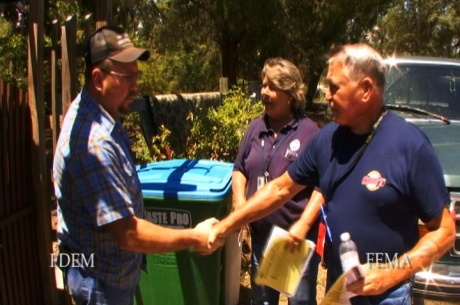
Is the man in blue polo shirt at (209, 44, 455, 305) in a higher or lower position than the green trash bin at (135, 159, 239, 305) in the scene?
higher

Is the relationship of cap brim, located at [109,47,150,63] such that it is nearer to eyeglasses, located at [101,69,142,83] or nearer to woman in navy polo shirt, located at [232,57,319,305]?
eyeglasses, located at [101,69,142,83]

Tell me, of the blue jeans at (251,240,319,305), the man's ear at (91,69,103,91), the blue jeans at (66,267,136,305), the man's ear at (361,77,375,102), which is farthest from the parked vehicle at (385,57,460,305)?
the man's ear at (91,69,103,91)

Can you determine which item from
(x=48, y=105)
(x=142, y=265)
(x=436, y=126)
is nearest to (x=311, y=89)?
(x=48, y=105)

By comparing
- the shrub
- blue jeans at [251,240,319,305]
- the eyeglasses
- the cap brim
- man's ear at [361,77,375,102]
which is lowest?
blue jeans at [251,240,319,305]

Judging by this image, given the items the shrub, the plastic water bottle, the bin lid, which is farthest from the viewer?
the shrub

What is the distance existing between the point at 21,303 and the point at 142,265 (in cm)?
168

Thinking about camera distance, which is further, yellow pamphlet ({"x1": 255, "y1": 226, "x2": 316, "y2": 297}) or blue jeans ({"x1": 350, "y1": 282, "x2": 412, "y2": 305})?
yellow pamphlet ({"x1": 255, "y1": 226, "x2": 316, "y2": 297})

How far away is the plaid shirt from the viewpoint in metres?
1.97

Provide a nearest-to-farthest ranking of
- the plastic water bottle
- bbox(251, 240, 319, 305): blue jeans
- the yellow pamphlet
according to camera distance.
A: 1. the plastic water bottle
2. the yellow pamphlet
3. bbox(251, 240, 319, 305): blue jeans

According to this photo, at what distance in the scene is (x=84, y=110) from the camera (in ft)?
6.79

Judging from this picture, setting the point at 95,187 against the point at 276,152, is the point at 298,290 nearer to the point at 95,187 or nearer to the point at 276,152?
the point at 276,152

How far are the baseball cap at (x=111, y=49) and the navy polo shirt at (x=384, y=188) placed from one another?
100cm

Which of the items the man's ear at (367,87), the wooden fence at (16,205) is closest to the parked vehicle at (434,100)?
the man's ear at (367,87)

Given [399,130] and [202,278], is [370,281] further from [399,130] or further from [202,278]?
[202,278]
